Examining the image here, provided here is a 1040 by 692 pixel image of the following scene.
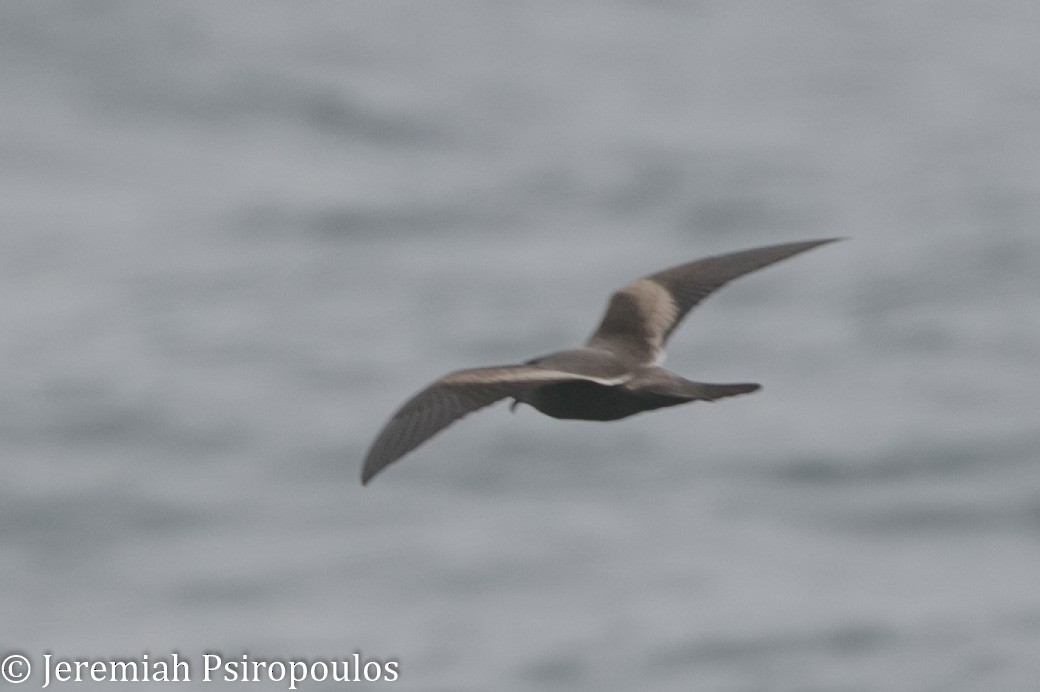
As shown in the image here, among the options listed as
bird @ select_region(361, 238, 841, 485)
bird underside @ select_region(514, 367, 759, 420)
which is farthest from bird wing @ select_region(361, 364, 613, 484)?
bird underside @ select_region(514, 367, 759, 420)

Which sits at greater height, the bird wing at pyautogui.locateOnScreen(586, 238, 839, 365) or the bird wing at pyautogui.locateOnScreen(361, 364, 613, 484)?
the bird wing at pyautogui.locateOnScreen(586, 238, 839, 365)

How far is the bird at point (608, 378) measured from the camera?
7715 mm

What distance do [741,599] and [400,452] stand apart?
15.9 metres

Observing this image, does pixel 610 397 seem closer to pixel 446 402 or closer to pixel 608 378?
pixel 608 378

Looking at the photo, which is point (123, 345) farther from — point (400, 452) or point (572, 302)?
point (400, 452)

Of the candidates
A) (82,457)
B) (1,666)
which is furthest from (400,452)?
(82,457)

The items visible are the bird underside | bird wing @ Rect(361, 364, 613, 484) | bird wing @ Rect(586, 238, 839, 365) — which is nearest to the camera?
bird wing @ Rect(361, 364, 613, 484)

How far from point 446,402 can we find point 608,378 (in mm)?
784

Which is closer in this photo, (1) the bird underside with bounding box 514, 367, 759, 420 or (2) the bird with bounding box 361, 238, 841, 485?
(2) the bird with bounding box 361, 238, 841, 485

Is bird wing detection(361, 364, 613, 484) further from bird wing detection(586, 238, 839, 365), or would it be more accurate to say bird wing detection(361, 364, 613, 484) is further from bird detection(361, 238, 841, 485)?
bird wing detection(586, 238, 839, 365)

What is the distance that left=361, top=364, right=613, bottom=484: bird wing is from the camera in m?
7.47

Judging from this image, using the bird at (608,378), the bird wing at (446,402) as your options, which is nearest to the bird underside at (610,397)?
the bird at (608,378)

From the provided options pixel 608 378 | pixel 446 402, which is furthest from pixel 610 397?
pixel 446 402

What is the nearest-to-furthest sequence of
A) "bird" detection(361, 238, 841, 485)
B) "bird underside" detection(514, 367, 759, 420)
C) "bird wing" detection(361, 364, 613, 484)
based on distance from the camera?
"bird wing" detection(361, 364, 613, 484), "bird" detection(361, 238, 841, 485), "bird underside" detection(514, 367, 759, 420)
